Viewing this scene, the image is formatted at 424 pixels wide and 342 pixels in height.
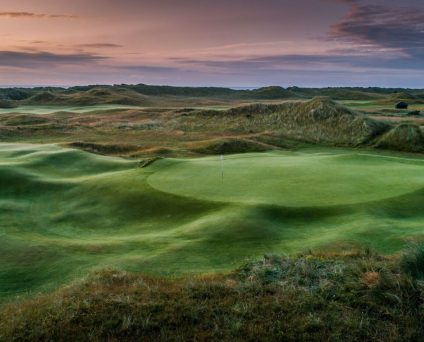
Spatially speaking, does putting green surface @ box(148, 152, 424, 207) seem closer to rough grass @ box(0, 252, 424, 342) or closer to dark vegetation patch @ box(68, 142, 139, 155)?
rough grass @ box(0, 252, 424, 342)

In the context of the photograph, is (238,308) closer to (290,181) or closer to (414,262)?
(414,262)

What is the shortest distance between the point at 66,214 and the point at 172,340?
43.9ft

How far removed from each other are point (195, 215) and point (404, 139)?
35792 millimetres

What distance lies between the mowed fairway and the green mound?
21039 mm

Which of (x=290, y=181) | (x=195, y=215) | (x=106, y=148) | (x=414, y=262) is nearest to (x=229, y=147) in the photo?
(x=106, y=148)

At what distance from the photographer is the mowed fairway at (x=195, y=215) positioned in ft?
43.2

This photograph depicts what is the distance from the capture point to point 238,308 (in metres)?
8.73

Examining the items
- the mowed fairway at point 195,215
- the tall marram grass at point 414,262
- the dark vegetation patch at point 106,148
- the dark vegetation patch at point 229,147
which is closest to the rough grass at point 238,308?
the tall marram grass at point 414,262

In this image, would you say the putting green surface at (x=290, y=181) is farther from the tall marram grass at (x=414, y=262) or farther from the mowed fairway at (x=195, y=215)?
the tall marram grass at (x=414, y=262)

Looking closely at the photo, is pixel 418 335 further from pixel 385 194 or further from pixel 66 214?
pixel 66 214

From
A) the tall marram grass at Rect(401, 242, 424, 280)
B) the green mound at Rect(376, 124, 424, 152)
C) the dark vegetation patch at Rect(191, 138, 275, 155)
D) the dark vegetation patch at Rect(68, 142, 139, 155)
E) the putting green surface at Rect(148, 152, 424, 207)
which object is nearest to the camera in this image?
the tall marram grass at Rect(401, 242, 424, 280)

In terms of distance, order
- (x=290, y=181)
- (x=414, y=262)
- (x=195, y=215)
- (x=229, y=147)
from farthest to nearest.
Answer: (x=229, y=147)
(x=290, y=181)
(x=195, y=215)
(x=414, y=262)

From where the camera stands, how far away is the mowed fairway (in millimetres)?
13156

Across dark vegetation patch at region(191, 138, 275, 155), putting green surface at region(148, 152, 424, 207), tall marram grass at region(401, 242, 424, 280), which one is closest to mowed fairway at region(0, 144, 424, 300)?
putting green surface at region(148, 152, 424, 207)
